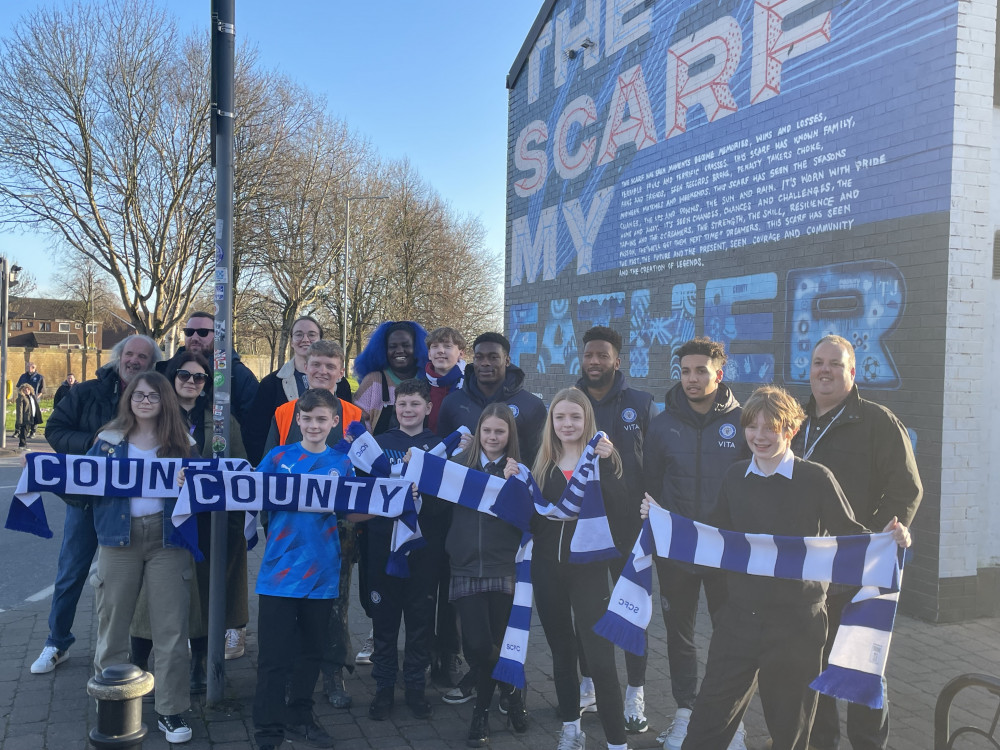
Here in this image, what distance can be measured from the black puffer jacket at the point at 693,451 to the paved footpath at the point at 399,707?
128cm

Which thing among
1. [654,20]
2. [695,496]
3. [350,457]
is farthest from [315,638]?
[654,20]

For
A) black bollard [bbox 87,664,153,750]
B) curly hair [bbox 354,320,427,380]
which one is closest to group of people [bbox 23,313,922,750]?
curly hair [bbox 354,320,427,380]

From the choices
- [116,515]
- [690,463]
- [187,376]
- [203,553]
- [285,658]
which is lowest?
[285,658]

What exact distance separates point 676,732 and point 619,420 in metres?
1.73

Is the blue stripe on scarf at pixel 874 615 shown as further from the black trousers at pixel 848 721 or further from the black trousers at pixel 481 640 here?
the black trousers at pixel 481 640

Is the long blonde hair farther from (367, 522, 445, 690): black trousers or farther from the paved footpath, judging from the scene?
the paved footpath

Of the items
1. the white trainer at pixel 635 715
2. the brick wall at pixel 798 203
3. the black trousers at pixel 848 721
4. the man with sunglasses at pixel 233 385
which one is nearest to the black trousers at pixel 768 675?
the black trousers at pixel 848 721

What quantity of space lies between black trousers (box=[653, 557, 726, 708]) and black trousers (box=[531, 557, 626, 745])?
1.55 feet

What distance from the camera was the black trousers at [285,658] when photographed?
374 cm

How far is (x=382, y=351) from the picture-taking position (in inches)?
216

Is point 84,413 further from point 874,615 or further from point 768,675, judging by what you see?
point 874,615

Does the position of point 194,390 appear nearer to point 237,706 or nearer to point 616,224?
point 237,706

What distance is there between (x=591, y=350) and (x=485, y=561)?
4.74ft

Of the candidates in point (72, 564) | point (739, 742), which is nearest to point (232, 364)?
point (72, 564)
